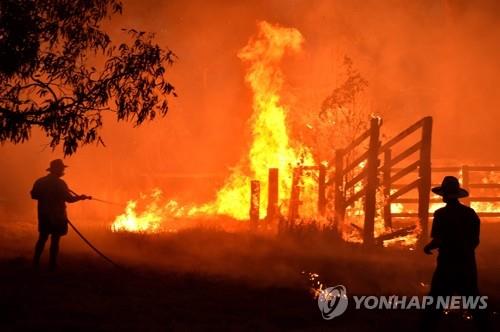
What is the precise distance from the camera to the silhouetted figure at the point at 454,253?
6664 millimetres

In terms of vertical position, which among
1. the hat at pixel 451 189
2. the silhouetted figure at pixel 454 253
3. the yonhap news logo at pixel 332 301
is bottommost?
the yonhap news logo at pixel 332 301

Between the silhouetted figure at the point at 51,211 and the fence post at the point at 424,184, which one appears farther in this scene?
the fence post at the point at 424,184

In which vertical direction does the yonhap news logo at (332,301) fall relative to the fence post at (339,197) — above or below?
below

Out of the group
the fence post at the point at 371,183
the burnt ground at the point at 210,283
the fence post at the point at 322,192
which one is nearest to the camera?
the burnt ground at the point at 210,283

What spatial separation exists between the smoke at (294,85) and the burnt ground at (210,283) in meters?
11.1

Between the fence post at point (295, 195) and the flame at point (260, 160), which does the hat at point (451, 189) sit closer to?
the fence post at point (295, 195)

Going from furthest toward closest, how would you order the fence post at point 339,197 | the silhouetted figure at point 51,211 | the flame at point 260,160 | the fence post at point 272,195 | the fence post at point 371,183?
the flame at point 260,160 < the fence post at point 272,195 < the fence post at point 339,197 < the fence post at point 371,183 < the silhouetted figure at point 51,211

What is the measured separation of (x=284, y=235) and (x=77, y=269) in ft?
14.6

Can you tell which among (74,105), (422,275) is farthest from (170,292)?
(422,275)

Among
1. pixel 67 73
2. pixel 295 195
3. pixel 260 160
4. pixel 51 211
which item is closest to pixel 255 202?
pixel 295 195

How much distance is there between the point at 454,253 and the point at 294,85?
59.5 ft

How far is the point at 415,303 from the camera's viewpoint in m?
8.58

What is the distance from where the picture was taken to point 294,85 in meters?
24.4

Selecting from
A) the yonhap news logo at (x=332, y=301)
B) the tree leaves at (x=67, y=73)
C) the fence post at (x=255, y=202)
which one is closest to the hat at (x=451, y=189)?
the yonhap news logo at (x=332, y=301)
